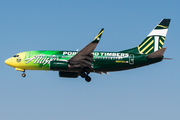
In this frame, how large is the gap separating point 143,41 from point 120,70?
6.46 metres

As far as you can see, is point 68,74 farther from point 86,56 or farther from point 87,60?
point 86,56

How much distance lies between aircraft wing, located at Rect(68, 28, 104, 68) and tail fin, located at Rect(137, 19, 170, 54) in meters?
8.73

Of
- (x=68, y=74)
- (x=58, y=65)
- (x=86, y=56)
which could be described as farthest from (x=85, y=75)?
(x=58, y=65)

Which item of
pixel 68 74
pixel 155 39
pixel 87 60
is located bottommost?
pixel 68 74

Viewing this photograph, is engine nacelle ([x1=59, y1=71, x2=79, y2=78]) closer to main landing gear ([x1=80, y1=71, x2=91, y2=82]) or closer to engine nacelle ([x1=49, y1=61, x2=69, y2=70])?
main landing gear ([x1=80, y1=71, x2=91, y2=82])

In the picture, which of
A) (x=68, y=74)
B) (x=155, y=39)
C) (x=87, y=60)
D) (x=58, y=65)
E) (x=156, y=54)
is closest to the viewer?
(x=156, y=54)

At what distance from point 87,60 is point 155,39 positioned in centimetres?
1211

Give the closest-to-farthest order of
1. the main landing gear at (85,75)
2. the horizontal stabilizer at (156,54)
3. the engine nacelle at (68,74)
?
1. the horizontal stabilizer at (156,54)
2. the main landing gear at (85,75)
3. the engine nacelle at (68,74)

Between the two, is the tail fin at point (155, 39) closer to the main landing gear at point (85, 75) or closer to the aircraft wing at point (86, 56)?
the aircraft wing at point (86, 56)

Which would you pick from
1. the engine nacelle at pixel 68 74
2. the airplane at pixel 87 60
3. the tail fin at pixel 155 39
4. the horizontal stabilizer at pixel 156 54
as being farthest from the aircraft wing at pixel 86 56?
the tail fin at pixel 155 39

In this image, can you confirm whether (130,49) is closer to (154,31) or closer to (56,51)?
(154,31)

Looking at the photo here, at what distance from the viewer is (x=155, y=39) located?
5650 centimetres

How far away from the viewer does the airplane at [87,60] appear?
51625mm

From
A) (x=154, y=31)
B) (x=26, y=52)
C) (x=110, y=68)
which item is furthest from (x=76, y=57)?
(x=154, y=31)
